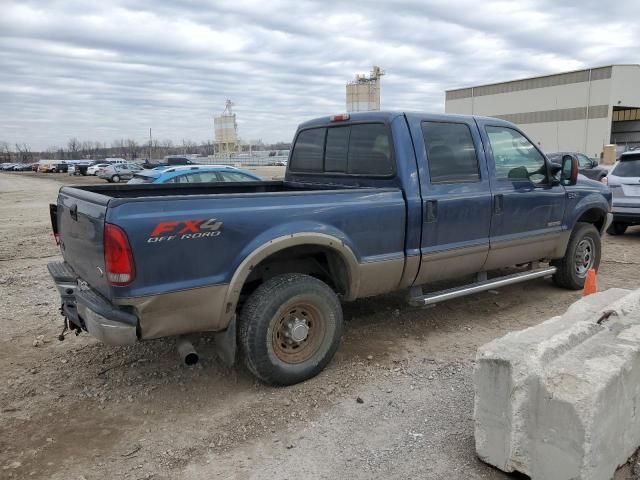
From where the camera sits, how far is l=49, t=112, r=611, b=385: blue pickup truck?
3.25 metres

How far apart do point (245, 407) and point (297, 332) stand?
25.6 inches

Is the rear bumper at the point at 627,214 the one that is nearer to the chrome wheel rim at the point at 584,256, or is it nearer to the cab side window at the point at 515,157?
the chrome wheel rim at the point at 584,256

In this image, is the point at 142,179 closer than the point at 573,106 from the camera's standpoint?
Yes

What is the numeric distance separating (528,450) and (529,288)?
417 centimetres

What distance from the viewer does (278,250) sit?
371 centimetres

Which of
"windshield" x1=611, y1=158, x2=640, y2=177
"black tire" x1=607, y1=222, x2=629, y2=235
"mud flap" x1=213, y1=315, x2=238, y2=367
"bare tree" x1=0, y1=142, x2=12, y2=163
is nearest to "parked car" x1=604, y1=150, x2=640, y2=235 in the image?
"windshield" x1=611, y1=158, x2=640, y2=177

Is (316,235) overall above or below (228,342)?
above

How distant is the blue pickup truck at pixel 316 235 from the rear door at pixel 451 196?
14 mm

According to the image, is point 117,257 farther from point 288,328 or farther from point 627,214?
point 627,214

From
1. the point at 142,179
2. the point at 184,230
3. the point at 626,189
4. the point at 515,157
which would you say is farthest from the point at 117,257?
the point at 142,179

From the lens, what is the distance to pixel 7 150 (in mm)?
145125

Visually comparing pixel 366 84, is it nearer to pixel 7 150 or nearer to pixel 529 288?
pixel 529 288

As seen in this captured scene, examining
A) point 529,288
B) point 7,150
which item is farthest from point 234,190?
point 7,150

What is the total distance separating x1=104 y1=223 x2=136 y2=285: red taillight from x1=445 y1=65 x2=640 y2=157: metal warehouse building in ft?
190
